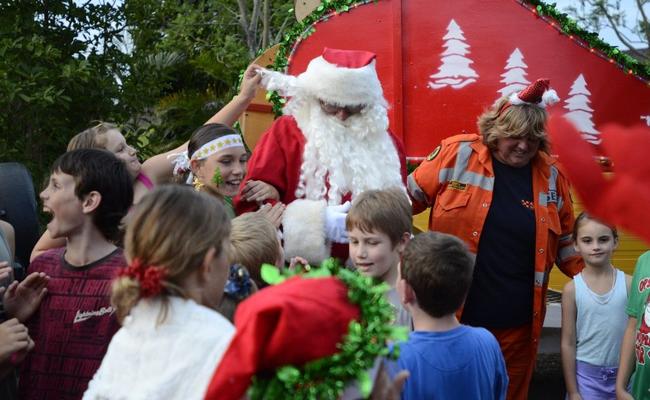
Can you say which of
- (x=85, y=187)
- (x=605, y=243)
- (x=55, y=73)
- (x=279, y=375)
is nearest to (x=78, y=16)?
(x=55, y=73)

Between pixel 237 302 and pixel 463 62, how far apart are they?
3817 mm

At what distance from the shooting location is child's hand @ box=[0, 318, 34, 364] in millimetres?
2924

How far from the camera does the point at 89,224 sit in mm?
3174

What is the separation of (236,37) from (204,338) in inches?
393

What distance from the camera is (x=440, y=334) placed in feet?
9.82

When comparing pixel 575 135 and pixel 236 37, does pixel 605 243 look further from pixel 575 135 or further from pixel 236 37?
pixel 236 37

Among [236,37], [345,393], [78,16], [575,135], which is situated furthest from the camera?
[236,37]

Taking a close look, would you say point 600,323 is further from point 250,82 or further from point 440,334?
point 250,82

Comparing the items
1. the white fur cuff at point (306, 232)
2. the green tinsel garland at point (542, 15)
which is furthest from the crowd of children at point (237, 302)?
the green tinsel garland at point (542, 15)

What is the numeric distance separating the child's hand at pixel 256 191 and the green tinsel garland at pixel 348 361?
2.09 metres

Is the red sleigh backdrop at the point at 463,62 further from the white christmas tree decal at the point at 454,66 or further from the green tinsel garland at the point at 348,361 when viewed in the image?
Result: the green tinsel garland at the point at 348,361

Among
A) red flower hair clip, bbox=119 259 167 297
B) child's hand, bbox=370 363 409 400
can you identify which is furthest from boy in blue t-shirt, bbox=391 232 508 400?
red flower hair clip, bbox=119 259 167 297

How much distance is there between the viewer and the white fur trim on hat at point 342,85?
4.40 meters

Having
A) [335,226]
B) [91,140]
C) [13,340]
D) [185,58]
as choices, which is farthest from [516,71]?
[185,58]
